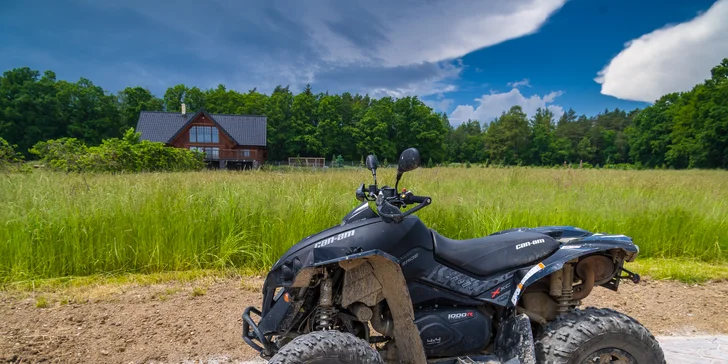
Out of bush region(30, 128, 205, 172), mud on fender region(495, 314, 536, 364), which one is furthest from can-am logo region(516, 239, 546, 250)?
bush region(30, 128, 205, 172)

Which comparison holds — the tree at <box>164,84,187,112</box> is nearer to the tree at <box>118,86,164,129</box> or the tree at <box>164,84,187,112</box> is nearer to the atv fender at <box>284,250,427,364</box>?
the tree at <box>118,86,164,129</box>

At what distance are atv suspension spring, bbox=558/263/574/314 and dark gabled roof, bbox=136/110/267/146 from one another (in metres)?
44.3

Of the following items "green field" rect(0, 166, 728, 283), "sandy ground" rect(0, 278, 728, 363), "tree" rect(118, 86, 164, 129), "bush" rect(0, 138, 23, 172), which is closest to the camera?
"sandy ground" rect(0, 278, 728, 363)

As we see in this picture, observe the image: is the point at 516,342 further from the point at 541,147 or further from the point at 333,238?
the point at 541,147

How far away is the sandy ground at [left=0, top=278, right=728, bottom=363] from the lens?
8.74ft

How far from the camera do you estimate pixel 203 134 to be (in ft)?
139

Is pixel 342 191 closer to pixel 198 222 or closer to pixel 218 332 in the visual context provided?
pixel 198 222

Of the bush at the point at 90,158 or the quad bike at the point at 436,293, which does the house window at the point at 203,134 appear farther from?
the quad bike at the point at 436,293

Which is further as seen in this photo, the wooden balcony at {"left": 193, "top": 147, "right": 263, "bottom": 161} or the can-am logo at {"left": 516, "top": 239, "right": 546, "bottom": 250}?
the wooden balcony at {"left": 193, "top": 147, "right": 263, "bottom": 161}

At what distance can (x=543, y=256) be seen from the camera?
2109 mm

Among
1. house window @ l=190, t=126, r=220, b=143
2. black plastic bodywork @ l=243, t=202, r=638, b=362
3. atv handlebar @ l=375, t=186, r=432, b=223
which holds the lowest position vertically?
black plastic bodywork @ l=243, t=202, r=638, b=362

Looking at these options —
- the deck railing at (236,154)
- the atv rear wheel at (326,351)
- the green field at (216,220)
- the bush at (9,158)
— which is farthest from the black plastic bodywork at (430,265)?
the deck railing at (236,154)

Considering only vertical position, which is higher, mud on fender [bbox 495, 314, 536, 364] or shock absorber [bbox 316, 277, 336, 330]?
shock absorber [bbox 316, 277, 336, 330]

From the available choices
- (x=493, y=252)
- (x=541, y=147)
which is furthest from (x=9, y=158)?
(x=541, y=147)
